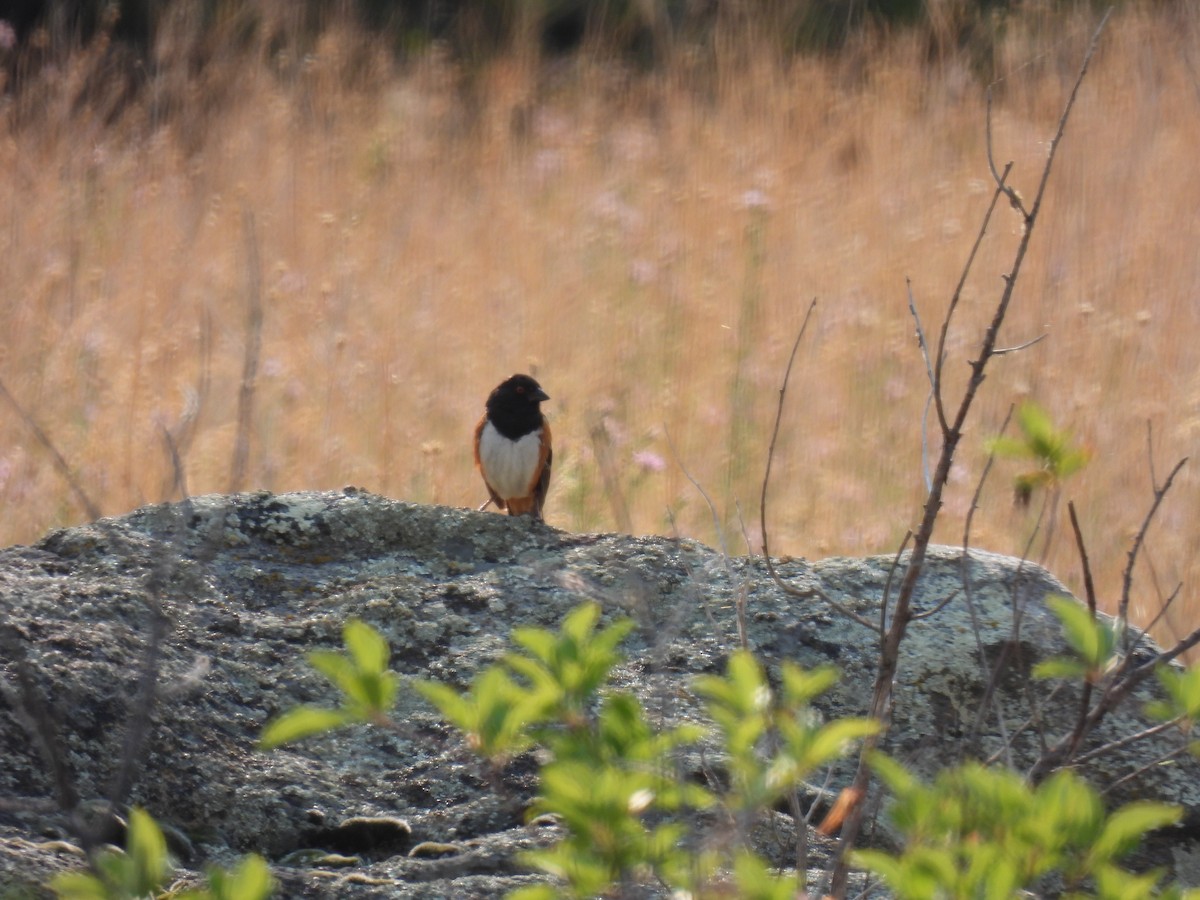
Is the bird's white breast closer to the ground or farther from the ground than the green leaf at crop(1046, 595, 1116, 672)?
closer to the ground

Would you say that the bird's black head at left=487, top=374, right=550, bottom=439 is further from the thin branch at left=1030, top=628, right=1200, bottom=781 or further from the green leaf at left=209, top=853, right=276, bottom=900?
the green leaf at left=209, top=853, right=276, bottom=900

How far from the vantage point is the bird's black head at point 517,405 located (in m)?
4.61

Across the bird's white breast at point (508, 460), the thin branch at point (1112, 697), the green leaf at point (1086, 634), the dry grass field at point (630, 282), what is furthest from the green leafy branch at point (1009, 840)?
the bird's white breast at point (508, 460)

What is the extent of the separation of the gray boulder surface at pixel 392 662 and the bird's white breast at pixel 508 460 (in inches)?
68.4

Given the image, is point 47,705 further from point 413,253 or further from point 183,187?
point 183,187

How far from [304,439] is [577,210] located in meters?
2.01

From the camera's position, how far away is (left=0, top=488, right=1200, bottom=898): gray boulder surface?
69.1 inches

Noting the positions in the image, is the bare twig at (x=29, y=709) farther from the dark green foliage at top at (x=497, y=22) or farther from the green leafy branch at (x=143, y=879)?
the dark green foliage at top at (x=497, y=22)

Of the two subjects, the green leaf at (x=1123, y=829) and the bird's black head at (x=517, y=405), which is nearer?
the green leaf at (x=1123, y=829)

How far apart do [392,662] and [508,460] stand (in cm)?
232

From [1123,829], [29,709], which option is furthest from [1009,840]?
[29,709]

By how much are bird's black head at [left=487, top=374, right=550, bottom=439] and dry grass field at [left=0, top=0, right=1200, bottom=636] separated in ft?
0.65

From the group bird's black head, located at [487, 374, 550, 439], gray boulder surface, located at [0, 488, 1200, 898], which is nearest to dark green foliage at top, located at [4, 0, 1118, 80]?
bird's black head, located at [487, 374, 550, 439]

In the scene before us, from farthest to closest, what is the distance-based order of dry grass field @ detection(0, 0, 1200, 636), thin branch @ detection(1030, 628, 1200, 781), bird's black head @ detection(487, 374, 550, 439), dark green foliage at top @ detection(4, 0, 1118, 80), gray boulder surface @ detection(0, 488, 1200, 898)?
1. dark green foliage at top @ detection(4, 0, 1118, 80)
2. bird's black head @ detection(487, 374, 550, 439)
3. dry grass field @ detection(0, 0, 1200, 636)
4. gray boulder surface @ detection(0, 488, 1200, 898)
5. thin branch @ detection(1030, 628, 1200, 781)
